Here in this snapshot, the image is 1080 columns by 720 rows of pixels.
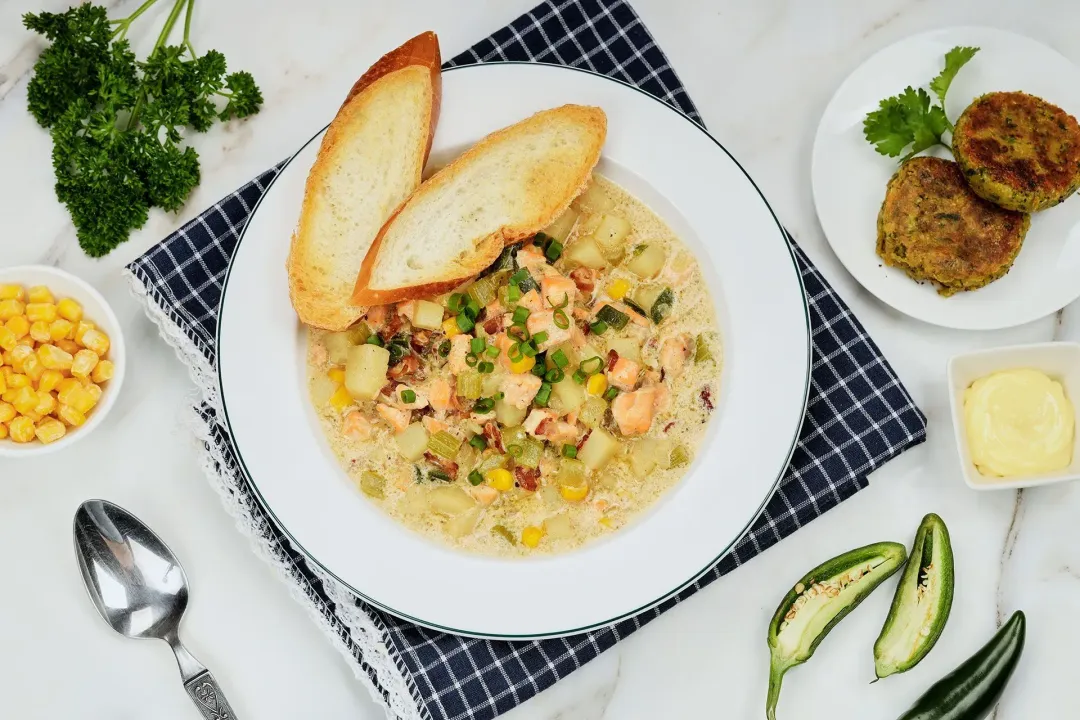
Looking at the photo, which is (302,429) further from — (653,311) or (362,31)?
(362,31)

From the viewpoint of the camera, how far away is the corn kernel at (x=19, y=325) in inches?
160

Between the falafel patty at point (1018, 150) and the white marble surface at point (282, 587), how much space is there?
0.71 meters

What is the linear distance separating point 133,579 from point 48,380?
100 centimetres

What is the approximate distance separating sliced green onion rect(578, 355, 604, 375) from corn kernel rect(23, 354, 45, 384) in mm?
2425

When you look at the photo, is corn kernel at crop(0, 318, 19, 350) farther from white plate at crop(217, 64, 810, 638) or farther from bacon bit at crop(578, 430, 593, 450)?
bacon bit at crop(578, 430, 593, 450)

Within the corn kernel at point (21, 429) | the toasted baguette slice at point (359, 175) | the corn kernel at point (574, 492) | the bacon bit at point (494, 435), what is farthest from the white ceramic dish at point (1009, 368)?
the corn kernel at point (21, 429)

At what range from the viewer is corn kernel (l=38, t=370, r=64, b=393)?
410 centimetres

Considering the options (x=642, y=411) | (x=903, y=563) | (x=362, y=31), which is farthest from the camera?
(x=362, y=31)

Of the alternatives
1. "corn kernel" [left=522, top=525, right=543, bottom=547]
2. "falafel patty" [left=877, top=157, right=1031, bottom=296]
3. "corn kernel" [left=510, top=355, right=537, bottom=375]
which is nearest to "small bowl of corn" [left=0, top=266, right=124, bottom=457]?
"corn kernel" [left=510, top=355, right=537, bottom=375]

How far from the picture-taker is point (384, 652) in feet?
13.5

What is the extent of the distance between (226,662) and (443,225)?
2.33 metres

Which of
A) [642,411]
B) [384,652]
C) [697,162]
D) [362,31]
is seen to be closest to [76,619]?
[384,652]

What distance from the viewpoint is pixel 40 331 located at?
411 cm

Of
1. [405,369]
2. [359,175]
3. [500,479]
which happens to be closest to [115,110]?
[359,175]
